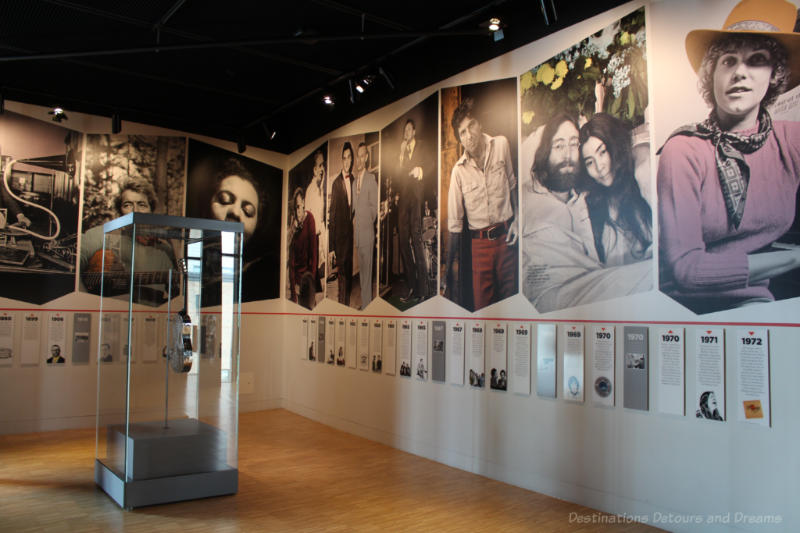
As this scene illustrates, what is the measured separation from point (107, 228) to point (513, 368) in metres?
4.40

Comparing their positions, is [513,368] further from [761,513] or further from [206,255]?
[206,255]

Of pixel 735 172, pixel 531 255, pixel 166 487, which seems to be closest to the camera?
pixel 735 172

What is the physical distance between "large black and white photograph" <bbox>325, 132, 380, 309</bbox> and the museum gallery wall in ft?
0.14

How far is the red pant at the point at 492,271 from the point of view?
6719 mm

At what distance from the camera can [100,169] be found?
10.1 metres

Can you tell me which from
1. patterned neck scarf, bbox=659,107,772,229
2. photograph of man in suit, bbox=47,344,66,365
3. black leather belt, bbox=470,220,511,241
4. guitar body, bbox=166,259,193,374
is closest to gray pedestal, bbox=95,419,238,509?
guitar body, bbox=166,259,193,374

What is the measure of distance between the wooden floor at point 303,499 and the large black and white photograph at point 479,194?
6.76 feet

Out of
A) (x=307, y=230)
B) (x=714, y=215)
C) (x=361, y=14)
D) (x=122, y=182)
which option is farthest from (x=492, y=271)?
(x=122, y=182)

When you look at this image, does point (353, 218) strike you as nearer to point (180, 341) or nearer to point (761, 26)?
point (180, 341)

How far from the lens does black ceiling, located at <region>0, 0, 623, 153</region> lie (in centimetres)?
674

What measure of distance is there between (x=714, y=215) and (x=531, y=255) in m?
1.89

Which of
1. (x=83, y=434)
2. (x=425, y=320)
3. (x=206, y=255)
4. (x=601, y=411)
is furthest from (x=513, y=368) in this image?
(x=83, y=434)

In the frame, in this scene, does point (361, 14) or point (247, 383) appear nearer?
point (361, 14)

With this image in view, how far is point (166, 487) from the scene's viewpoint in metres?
5.73
